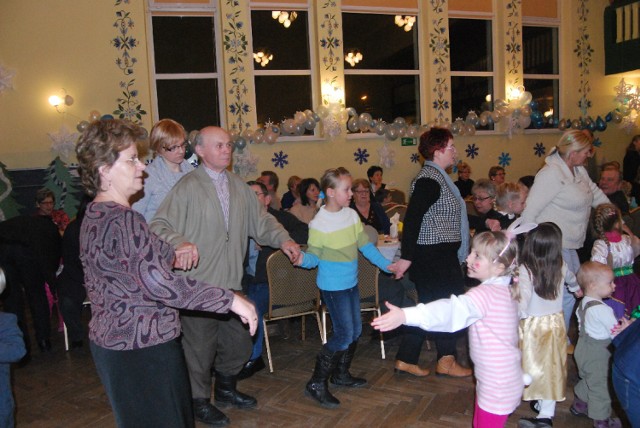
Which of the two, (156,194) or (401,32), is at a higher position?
(401,32)

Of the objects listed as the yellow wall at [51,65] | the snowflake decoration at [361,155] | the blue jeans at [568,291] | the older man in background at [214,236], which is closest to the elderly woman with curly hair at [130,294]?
the older man in background at [214,236]

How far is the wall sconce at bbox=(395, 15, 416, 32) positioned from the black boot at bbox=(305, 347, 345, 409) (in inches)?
310

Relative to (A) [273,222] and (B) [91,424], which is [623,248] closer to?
(A) [273,222]

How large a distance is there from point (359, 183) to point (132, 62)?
487 cm

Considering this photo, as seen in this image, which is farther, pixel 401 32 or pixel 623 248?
pixel 401 32

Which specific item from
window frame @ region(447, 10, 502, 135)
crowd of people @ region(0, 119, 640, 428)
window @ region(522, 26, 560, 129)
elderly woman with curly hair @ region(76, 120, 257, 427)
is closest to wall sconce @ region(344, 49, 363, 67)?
window frame @ region(447, 10, 502, 135)

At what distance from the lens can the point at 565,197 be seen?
12.8 feet

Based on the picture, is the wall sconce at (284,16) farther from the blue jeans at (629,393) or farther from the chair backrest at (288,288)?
the blue jeans at (629,393)

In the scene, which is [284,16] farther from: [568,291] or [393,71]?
[568,291]

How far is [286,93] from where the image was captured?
956 centimetres

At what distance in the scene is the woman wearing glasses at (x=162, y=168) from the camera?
3.52 metres

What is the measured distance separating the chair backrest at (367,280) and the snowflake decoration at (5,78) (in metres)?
6.73

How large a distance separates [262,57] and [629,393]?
8.44m

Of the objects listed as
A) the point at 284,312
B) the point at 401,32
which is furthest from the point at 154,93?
the point at 284,312
